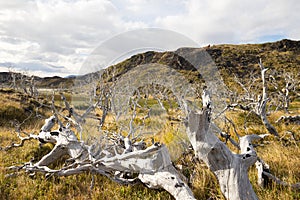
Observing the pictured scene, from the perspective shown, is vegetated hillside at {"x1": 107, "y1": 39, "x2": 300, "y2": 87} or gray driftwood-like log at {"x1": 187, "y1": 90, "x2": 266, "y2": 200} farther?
vegetated hillside at {"x1": 107, "y1": 39, "x2": 300, "y2": 87}

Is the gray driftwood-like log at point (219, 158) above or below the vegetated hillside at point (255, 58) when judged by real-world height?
below

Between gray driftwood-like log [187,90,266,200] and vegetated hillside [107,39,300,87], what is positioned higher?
vegetated hillside [107,39,300,87]

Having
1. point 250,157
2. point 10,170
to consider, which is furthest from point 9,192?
point 250,157

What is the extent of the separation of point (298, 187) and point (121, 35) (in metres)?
5.37

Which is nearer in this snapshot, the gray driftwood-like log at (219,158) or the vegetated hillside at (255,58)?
the gray driftwood-like log at (219,158)

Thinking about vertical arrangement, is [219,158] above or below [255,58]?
below

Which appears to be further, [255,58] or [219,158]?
[255,58]

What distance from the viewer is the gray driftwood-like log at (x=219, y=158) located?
3.03 m

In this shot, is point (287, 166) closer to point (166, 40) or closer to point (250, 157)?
point (250, 157)

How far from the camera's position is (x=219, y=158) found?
3.21 meters

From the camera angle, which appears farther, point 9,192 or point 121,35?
point 121,35

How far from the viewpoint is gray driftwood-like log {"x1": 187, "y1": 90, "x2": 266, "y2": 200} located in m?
3.03

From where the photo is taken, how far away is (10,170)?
5160mm

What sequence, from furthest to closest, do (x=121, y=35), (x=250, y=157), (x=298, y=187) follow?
(x=121, y=35)
(x=298, y=187)
(x=250, y=157)
